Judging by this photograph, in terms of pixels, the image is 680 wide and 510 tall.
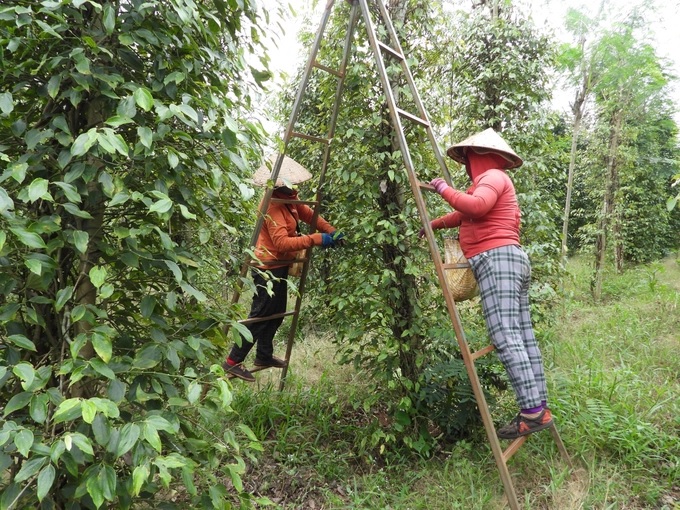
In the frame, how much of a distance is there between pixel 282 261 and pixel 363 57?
161 centimetres

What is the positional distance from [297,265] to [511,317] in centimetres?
168

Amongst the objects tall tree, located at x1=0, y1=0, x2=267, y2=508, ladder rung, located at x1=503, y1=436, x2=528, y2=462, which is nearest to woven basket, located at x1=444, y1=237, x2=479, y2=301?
ladder rung, located at x1=503, y1=436, x2=528, y2=462

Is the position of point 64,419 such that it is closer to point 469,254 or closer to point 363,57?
point 469,254

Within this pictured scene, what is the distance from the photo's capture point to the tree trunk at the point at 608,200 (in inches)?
303

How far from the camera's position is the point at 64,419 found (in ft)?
3.34

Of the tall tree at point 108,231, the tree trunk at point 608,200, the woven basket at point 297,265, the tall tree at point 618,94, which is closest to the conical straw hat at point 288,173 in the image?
the woven basket at point 297,265

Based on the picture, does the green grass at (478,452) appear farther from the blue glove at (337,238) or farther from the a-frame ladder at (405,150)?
the blue glove at (337,238)

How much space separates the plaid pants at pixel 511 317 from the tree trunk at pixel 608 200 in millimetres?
6061

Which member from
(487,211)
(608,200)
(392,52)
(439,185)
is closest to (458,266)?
(487,211)

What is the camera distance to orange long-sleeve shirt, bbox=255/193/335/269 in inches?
122

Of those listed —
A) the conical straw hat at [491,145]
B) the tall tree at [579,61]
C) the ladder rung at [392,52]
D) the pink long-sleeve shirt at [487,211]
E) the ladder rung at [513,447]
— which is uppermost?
the tall tree at [579,61]

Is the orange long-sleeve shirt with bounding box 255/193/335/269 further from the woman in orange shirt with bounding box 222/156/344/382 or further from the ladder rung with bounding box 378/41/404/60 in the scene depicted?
the ladder rung with bounding box 378/41/404/60

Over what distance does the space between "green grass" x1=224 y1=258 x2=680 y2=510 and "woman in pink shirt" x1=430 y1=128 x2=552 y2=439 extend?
468 millimetres

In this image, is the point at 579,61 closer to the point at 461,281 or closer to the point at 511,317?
the point at 461,281
